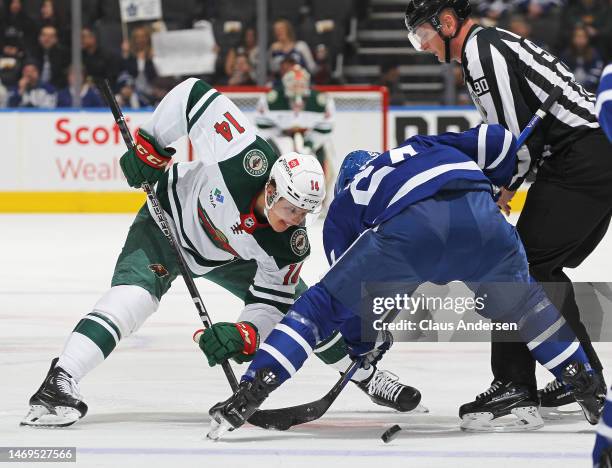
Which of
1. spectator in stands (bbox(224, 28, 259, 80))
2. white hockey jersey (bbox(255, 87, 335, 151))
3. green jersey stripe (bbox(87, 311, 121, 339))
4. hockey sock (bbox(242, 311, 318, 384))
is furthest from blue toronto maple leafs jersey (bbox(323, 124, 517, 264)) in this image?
spectator in stands (bbox(224, 28, 259, 80))

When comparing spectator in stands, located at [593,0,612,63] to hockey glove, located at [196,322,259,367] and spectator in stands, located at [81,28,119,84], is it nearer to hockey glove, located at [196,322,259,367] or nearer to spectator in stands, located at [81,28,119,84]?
spectator in stands, located at [81,28,119,84]

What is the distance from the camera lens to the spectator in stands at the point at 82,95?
9453mm

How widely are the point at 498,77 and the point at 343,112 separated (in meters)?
6.26

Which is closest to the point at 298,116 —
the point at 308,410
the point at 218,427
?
the point at 308,410

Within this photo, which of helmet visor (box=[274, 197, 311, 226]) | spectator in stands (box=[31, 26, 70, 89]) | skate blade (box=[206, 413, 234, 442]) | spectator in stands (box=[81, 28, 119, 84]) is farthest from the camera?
spectator in stands (box=[81, 28, 119, 84])

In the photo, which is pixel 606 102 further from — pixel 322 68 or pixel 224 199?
pixel 322 68

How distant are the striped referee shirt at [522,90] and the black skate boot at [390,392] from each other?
0.57 meters

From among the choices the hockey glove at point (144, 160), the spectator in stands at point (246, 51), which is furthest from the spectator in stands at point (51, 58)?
the hockey glove at point (144, 160)

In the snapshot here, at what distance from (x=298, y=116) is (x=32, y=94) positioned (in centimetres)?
190

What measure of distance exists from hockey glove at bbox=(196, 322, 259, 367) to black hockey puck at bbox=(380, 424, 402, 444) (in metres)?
0.37

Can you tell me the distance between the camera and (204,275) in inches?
144

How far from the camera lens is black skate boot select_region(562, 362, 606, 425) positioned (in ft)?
10.2

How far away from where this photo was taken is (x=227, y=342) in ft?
10.2

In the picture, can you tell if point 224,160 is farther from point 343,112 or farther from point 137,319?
point 343,112
